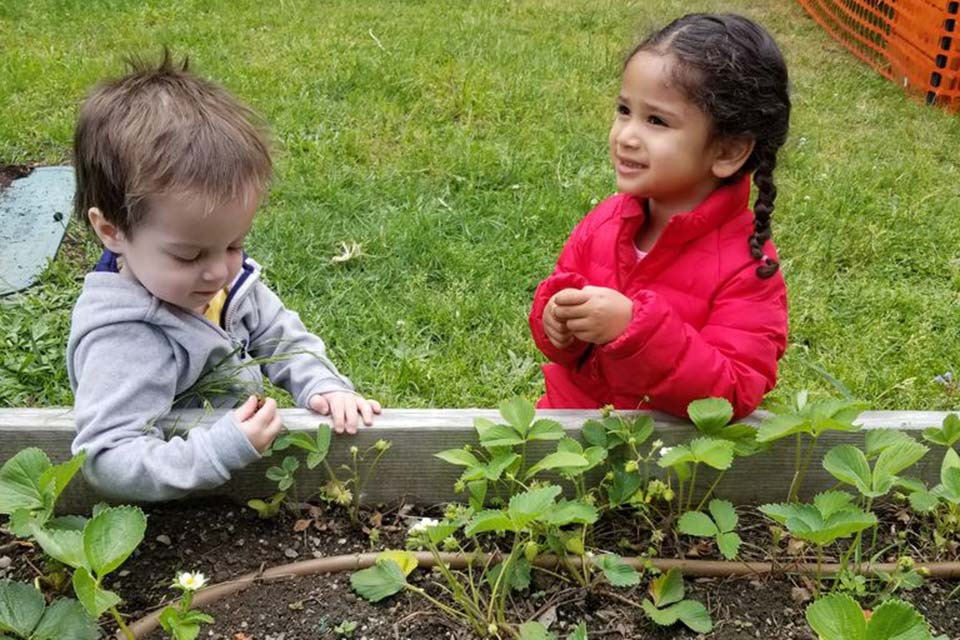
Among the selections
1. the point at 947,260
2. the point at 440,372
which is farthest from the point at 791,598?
the point at 947,260

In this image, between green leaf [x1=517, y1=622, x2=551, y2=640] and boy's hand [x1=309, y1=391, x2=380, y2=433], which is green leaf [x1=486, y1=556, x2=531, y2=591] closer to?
green leaf [x1=517, y1=622, x2=551, y2=640]

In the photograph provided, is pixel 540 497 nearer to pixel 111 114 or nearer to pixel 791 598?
pixel 791 598

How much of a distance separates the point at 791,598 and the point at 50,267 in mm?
2580

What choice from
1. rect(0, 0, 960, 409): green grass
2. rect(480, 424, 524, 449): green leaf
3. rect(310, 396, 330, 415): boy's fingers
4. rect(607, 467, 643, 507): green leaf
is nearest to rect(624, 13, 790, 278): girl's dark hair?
rect(0, 0, 960, 409): green grass

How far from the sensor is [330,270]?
3.43m

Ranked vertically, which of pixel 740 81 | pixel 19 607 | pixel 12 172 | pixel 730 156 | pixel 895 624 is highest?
pixel 740 81

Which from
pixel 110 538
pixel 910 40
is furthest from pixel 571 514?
pixel 910 40

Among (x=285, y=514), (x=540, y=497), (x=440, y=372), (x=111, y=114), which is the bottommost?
(x=440, y=372)

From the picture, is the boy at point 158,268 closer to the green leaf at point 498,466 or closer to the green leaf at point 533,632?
the green leaf at point 498,466

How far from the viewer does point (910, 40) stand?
19.7ft

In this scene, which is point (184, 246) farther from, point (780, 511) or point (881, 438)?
point (881, 438)

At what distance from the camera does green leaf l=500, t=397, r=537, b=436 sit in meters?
1.88

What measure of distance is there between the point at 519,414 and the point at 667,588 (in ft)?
1.39

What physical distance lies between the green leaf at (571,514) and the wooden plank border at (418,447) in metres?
0.27
